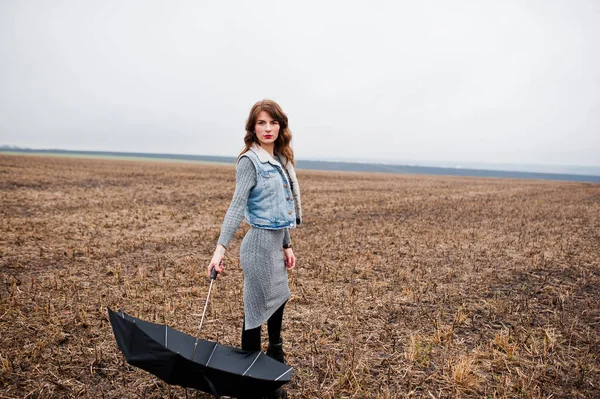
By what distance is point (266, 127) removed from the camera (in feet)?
10.00

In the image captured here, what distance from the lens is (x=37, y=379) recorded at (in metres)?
3.58

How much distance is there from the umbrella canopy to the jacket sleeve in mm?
895

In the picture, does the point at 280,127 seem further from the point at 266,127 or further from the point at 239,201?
the point at 239,201

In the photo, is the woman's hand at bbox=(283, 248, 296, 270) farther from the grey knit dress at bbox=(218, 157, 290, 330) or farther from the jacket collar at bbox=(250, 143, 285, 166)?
the jacket collar at bbox=(250, 143, 285, 166)

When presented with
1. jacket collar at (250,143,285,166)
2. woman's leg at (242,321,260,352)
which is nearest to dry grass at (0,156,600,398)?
woman's leg at (242,321,260,352)

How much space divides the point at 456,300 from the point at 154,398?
4.85 m

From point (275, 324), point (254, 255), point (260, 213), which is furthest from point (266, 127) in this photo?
point (275, 324)

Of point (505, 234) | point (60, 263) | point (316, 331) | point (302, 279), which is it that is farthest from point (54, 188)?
point (505, 234)

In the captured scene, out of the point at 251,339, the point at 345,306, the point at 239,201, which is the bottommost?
the point at 345,306

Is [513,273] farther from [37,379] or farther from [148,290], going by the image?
[37,379]

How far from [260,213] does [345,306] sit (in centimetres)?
321

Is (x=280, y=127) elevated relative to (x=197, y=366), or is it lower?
elevated

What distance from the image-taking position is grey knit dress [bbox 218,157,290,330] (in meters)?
2.97

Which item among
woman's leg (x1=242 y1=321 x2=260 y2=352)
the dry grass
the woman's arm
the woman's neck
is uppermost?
the woman's neck
